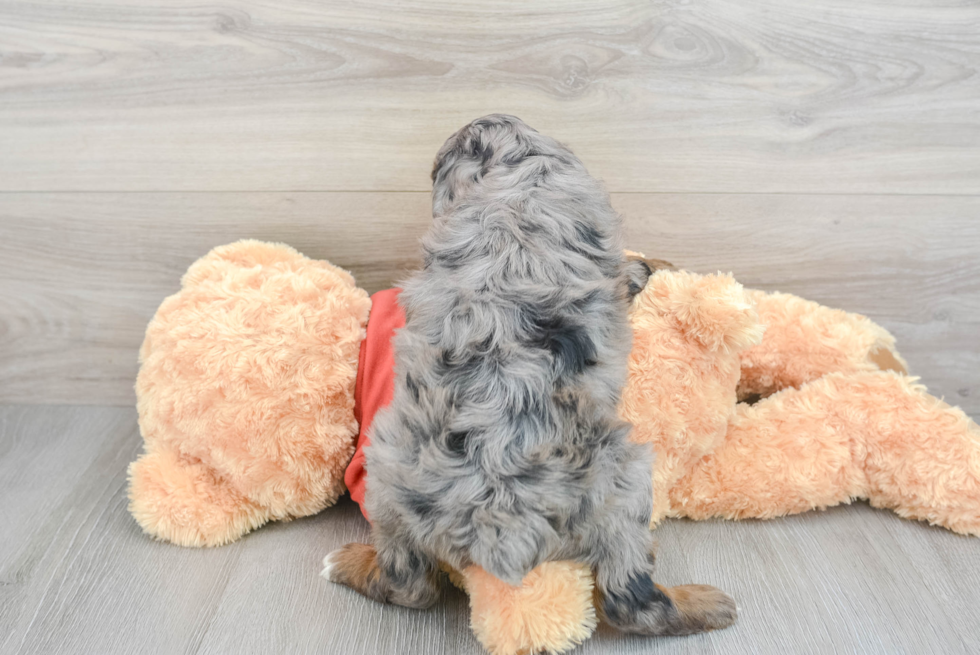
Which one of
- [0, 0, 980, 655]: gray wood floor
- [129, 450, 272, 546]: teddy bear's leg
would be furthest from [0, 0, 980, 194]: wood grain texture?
[129, 450, 272, 546]: teddy bear's leg

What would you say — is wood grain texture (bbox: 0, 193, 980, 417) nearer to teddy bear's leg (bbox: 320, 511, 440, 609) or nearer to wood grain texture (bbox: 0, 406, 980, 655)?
wood grain texture (bbox: 0, 406, 980, 655)

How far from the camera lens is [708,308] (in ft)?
3.44

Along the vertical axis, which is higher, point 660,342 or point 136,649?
point 660,342

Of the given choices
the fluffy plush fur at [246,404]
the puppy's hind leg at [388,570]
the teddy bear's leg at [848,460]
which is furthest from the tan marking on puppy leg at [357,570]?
the teddy bear's leg at [848,460]

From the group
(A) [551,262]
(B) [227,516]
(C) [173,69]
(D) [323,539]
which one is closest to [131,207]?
(C) [173,69]

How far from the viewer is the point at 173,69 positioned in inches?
51.3

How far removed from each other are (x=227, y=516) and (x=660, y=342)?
0.78 m

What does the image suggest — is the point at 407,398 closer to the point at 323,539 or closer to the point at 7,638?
the point at 323,539

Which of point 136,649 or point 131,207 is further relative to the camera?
point 131,207

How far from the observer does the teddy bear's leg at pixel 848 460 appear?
1.16 meters

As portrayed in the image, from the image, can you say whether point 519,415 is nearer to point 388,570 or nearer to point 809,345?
point 388,570

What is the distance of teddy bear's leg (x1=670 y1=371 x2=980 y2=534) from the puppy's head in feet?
1.98

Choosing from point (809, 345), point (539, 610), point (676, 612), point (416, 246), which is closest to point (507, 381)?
point (539, 610)

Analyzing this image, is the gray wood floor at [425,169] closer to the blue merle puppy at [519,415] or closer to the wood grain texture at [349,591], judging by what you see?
the wood grain texture at [349,591]
